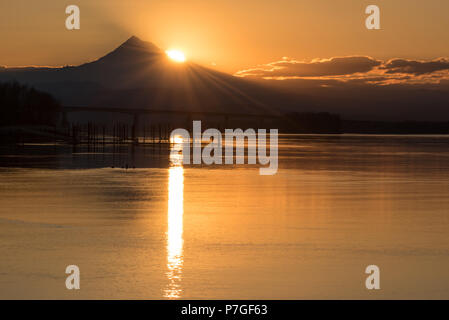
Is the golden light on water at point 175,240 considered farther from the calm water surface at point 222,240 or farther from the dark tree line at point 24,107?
the dark tree line at point 24,107

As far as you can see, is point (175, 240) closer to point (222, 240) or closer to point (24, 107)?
point (222, 240)

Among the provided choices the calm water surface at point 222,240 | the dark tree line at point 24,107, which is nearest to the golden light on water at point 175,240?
the calm water surface at point 222,240

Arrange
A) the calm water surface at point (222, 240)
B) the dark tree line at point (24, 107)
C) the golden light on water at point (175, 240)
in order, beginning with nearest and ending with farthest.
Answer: the golden light on water at point (175, 240), the calm water surface at point (222, 240), the dark tree line at point (24, 107)

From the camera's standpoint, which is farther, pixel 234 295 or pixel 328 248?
pixel 328 248

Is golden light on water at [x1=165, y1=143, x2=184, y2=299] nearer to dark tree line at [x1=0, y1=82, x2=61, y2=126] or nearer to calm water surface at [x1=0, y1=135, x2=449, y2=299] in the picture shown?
calm water surface at [x1=0, y1=135, x2=449, y2=299]

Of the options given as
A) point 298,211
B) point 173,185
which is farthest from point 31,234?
point 173,185

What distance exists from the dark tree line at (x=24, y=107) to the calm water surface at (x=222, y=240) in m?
102

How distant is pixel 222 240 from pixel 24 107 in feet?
423

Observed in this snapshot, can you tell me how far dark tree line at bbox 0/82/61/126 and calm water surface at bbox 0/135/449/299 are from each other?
10241 centimetres

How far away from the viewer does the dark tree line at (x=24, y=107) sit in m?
130

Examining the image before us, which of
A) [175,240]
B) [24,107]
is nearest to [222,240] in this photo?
[175,240]

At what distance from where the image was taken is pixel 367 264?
48.6 ft
